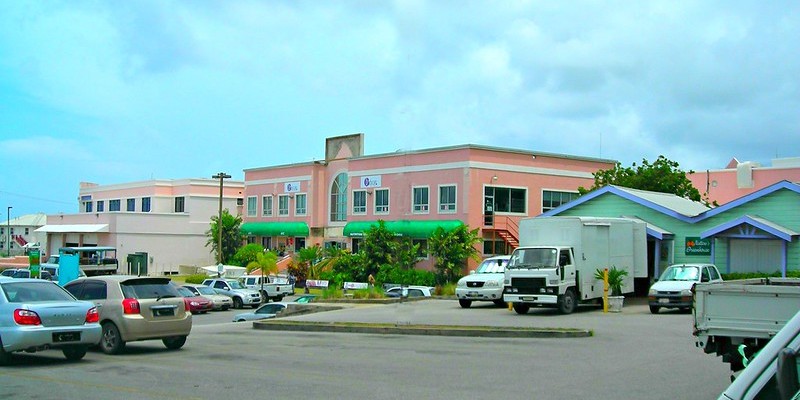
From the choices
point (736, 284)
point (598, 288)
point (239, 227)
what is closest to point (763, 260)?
point (598, 288)

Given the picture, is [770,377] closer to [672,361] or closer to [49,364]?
[672,361]

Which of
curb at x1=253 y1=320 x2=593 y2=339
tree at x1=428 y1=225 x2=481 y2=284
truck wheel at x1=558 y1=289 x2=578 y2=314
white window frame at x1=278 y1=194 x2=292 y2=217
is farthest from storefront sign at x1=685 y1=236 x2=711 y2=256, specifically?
white window frame at x1=278 y1=194 x2=292 y2=217

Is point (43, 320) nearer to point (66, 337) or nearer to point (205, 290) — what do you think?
point (66, 337)

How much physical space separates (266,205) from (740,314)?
202 feet

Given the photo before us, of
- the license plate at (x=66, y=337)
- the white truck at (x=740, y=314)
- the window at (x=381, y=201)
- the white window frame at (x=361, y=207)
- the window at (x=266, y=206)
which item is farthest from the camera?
the window at (x=266, y=206)

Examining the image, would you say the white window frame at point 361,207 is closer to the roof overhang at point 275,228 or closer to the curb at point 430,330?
the roof overhang at point 275,228

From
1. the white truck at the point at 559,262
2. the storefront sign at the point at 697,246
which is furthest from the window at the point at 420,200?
the white truck at the point at 559,262

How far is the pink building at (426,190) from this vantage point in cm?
5138

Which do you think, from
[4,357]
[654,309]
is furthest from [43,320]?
[654,309]

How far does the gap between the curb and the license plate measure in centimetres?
885

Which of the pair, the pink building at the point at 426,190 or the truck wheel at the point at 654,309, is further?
the pink building at the point at 426,190

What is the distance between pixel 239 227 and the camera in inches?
2859

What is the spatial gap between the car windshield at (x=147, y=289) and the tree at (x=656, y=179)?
1569 inches

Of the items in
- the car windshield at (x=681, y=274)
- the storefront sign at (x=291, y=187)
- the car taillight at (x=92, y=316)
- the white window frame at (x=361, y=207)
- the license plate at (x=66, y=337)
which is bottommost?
the license plate at (x=66, y=337)
